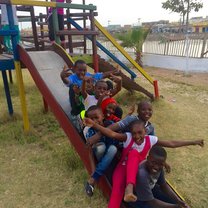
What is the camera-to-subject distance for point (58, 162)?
3.77 meters

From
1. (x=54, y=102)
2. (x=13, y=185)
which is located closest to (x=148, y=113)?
(x=54, y=102)

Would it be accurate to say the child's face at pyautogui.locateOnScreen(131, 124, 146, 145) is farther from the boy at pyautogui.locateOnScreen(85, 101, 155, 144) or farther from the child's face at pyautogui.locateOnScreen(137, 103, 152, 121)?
the child's face at pyautogui.locateOnScreen(137, 103, 152, 121)

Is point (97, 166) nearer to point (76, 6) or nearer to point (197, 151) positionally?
point (197, 151)

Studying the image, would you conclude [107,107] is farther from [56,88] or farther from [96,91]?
[56,88]

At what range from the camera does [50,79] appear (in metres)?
4.08

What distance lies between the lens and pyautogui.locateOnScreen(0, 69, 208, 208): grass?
9.87ft

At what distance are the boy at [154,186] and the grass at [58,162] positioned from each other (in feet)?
1.79

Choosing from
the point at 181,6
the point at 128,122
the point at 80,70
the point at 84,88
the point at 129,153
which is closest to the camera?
the point at 129,153

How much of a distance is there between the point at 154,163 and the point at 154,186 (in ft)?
1.79

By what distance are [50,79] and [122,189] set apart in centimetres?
229

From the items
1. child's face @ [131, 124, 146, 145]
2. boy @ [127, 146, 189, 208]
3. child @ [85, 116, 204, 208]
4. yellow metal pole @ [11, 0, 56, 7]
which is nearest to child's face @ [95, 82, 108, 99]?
child @ [85, 116, 204, 208]

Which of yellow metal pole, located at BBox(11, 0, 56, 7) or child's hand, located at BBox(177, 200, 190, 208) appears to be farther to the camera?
yellow metal pole, located at BBox(11, 0, 56, 7)

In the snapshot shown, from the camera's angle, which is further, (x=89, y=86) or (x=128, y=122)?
(x=89, y=86)

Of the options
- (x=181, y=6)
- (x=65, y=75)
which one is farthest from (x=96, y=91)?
(x=181, y=6)
